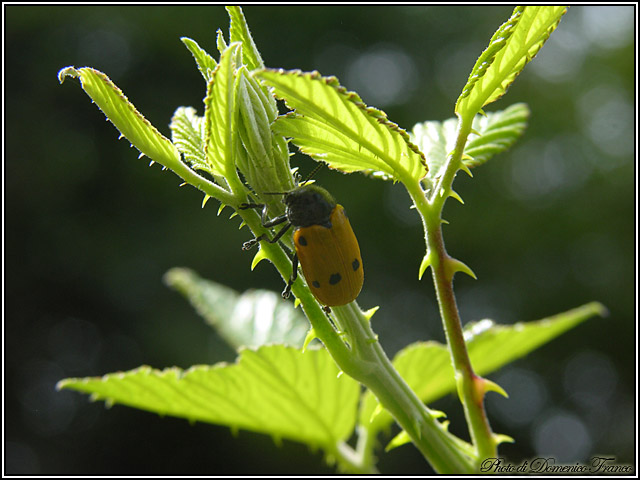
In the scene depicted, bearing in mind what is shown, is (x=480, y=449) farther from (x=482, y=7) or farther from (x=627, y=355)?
(x=482, y=7)

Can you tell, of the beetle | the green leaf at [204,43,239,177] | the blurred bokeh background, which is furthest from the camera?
the blurred bokeh background

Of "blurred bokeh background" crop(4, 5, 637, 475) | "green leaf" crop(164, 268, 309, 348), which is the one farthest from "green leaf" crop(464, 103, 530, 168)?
"blurred bokeh background" crop(4, 5, 637, 475)

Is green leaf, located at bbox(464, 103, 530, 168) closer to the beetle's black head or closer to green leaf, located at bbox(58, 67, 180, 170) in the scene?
the beetle's black head

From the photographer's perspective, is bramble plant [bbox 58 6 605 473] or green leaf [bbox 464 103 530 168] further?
green leaf [bbox 464 103 530 168]

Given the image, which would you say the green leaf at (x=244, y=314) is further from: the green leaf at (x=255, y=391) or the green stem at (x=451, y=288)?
the green stem at (x=451, y=288)

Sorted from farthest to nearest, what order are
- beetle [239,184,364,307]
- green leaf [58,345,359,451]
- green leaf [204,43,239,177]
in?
green leaf [58,345,359,451], beetle [239,184,364,307], green leaf [204,43,239,177]

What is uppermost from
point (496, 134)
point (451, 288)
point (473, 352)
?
point (496, 134)

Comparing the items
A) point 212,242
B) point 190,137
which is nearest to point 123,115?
point 190,137

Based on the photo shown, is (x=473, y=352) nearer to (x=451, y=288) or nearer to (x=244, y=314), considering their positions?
(x=451, y=288)
